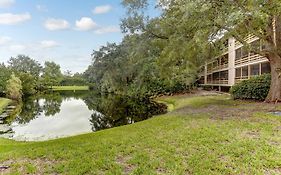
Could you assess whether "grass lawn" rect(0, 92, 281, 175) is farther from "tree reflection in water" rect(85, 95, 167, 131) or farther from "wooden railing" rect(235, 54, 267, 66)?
"wooden railing" rect(235, 54, 267, 66)

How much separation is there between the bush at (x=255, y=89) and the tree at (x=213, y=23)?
2.01 m

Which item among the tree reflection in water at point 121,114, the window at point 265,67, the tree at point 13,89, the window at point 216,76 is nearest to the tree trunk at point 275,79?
the tree reflection in water at point 121,114

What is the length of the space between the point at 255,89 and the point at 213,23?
8.22 metres

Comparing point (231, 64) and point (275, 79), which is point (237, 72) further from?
point (275, 79)

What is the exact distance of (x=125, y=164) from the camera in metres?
6.76

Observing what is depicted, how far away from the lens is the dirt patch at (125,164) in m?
6.39

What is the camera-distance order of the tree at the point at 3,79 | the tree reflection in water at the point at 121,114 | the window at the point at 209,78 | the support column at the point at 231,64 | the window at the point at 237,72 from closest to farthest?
the tree reflection in water at the point at 121,114 → the window at the point at 237,72 → the support column at the point at 231,64 → the tree at the point at 3,79 → the window at the point at 209,78

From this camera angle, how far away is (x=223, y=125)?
10297 millimetres

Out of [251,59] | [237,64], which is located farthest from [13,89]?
[251,59]

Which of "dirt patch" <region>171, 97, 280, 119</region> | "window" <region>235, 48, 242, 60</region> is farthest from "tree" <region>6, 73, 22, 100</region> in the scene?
"dirt patch" <region>171, 97, 280, 119</region>

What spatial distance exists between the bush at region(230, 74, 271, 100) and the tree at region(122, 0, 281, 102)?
2012 millimetres

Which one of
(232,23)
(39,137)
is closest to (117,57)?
(39,137)

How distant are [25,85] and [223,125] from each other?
164ft

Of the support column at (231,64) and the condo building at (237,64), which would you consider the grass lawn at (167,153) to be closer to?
the condo building at (237,64)
